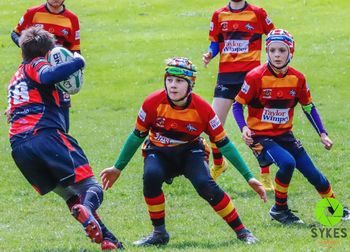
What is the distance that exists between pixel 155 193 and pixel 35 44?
1.82m

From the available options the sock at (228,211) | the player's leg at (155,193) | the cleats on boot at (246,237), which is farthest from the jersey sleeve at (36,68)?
the cleats on boot at (246,237)

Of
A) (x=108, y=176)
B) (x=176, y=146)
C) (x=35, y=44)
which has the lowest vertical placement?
(x=108, y=176)

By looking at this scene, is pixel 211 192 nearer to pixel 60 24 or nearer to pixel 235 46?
pixel 235 46

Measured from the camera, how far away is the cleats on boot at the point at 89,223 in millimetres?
7070

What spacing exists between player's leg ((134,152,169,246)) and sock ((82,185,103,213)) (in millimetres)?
531

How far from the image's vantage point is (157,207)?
26.5ft

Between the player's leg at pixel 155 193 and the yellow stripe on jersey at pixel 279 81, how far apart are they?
72.0 inches

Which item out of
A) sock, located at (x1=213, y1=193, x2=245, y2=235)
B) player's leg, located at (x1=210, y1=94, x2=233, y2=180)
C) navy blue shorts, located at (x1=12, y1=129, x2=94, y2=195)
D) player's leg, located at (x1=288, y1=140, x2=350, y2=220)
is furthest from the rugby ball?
player's leg, located at (x1=210, y1=94, x2=233, y2=180)

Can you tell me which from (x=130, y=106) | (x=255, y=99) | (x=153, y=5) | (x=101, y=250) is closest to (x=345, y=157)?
(x=255, y=99)

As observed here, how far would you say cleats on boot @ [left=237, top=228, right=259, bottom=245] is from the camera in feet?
25.9

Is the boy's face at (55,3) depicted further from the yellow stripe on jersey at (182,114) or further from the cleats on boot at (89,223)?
the cleats on boot at (89,223)

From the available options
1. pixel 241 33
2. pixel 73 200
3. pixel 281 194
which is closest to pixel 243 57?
pixel 241 33

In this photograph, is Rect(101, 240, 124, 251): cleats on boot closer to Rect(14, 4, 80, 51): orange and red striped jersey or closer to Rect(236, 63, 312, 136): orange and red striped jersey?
Rect(236, 63, 312, 136): orange and red striped jersey

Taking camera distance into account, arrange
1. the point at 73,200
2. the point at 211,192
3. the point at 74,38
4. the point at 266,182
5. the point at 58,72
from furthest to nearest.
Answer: the point at 74,38
the point at 266,182
the point at 73,200
the point at 211,192
the point at 58,72
